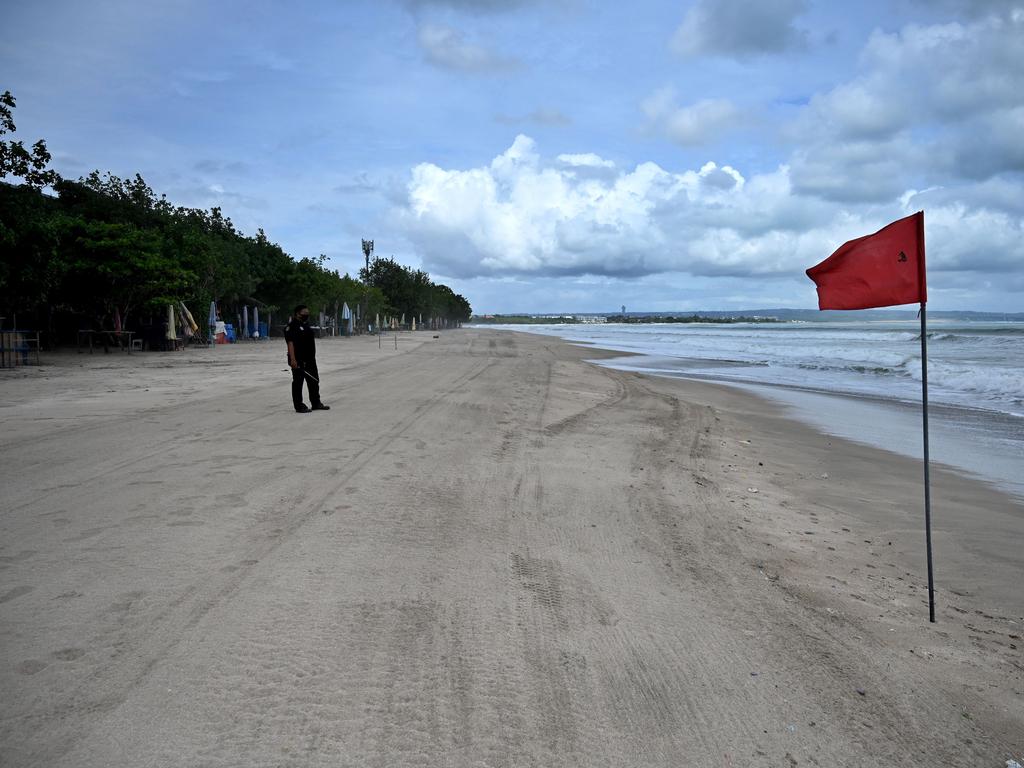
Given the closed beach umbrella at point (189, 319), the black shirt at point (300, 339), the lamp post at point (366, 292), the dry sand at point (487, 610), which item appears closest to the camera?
the dry sand at point (487, 610)

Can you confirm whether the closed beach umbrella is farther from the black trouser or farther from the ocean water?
the black trouser

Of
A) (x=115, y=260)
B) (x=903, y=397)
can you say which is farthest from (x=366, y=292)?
(x=903, y=397)

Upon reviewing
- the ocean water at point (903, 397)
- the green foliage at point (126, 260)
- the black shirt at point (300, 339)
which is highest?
the green foliage at point (126, 260)

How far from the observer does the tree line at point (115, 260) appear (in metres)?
18.6

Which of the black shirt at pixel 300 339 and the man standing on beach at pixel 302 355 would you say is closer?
the man standing on beach at pixel 302 355

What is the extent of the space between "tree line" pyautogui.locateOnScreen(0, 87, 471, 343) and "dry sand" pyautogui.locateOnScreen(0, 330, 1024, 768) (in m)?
14.1

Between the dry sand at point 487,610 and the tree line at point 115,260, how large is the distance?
14.1 m

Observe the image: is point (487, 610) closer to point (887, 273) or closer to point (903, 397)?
point (887, 273)

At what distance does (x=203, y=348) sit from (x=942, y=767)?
113ft

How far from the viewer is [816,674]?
3.24 meters

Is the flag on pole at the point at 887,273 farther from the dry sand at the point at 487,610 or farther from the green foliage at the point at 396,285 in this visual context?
the green foliage at the point at 396,285

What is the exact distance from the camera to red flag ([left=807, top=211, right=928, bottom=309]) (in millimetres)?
4117

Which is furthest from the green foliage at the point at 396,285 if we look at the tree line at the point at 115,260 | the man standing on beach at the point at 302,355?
the man standing on beach at the point at 302,355

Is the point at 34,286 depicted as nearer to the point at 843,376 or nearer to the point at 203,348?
the point at 203,348
